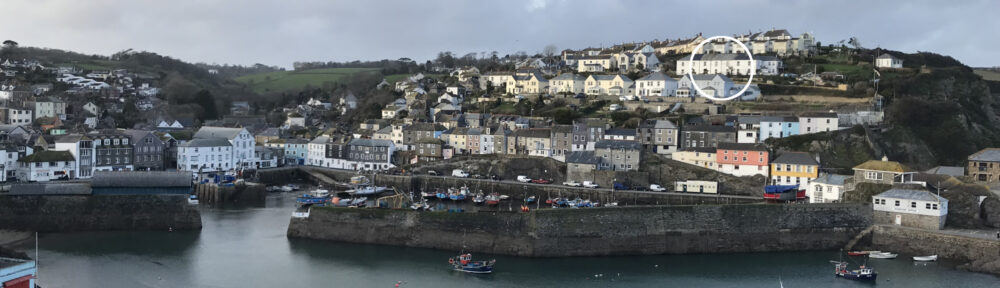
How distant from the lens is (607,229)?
2336 cm

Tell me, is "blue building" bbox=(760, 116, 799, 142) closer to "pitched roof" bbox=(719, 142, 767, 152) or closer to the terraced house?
"pitched roof" bbox=(719, 142, 767, 152)

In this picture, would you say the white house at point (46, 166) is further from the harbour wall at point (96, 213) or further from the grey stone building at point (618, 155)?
the grey stone building at point (618, 155)

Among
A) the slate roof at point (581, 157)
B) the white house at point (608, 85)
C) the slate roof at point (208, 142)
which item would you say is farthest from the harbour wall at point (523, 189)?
the white house at point (608, 85)

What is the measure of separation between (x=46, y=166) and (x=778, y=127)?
31392mm

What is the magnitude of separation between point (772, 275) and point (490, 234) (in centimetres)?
811

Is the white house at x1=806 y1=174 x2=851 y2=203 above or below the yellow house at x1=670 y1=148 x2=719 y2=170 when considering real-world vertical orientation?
below

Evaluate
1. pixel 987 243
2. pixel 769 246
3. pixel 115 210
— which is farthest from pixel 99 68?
pixel 987 243

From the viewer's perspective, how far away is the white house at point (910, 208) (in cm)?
2411

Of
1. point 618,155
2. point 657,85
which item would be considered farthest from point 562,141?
point 657,85

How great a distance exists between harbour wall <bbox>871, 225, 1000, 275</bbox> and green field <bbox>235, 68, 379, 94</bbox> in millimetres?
57289

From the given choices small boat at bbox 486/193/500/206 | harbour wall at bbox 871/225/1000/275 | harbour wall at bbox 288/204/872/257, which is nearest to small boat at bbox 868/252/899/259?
harbour wall at bbox 871/225/1000/275

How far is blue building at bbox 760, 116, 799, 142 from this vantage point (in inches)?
1352

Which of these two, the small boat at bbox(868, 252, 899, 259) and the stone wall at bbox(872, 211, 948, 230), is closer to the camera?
the small boat at bbox(868, 252, 899, 259)

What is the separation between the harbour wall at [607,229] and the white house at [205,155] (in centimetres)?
1525
